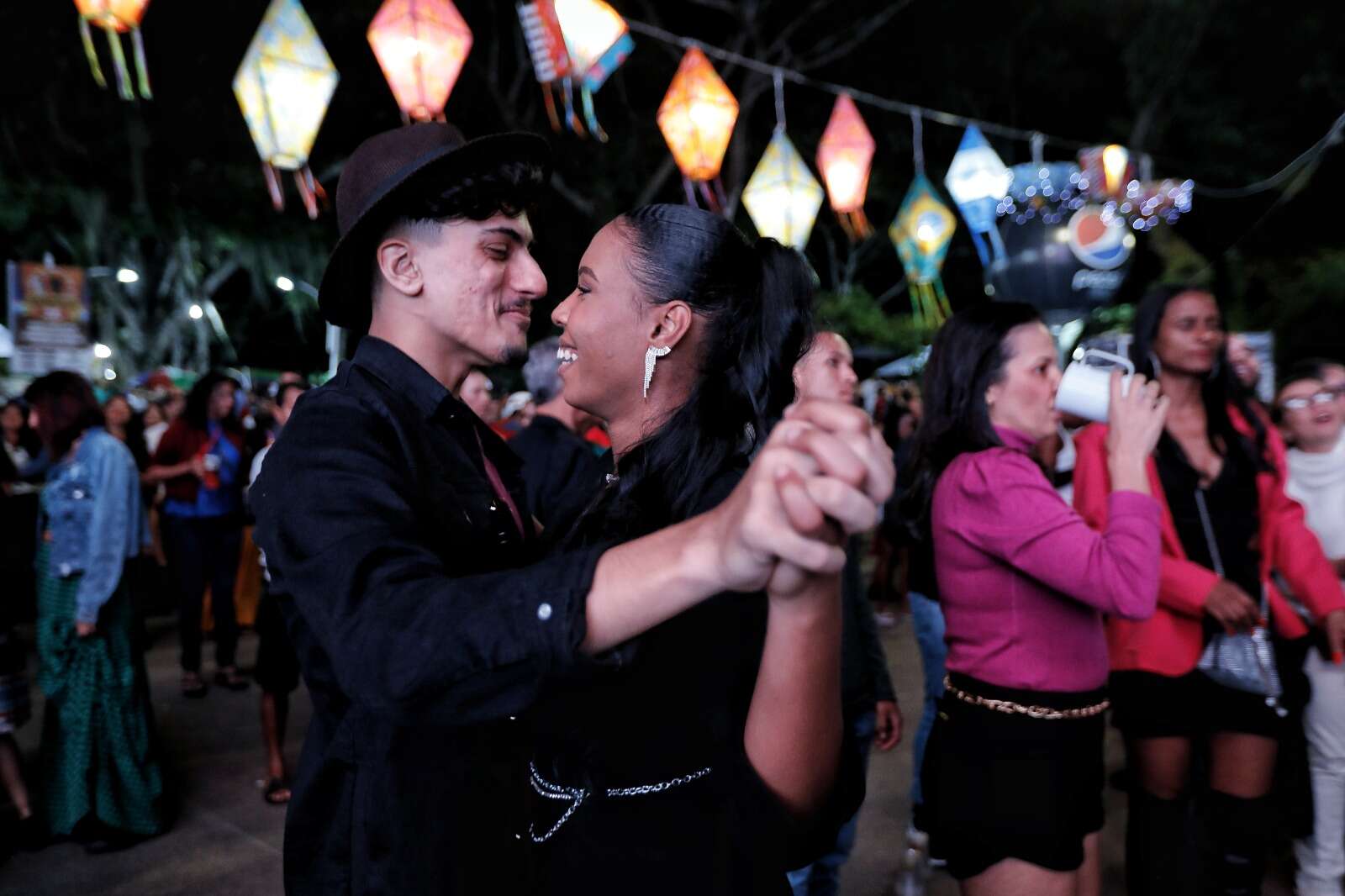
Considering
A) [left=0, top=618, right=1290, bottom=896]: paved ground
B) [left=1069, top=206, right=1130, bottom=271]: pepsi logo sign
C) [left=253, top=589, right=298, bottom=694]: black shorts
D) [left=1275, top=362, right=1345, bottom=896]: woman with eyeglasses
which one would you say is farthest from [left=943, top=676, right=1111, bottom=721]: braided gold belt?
[left=1069, top=206, right=1130, bottom=271]: pepsi logo sign

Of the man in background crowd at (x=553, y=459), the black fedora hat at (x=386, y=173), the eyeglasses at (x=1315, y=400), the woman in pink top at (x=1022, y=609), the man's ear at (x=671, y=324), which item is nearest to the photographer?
the black fedora hat at (x=386, y=173)

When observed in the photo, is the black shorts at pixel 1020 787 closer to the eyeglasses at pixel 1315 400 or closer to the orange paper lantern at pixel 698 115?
the eyeglasses at pixel 1315 400

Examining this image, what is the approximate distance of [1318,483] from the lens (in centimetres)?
344

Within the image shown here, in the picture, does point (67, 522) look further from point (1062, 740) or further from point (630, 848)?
point (1062, 740)

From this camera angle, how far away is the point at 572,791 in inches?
50.4

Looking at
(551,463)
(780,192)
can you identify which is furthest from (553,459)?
(780,192)

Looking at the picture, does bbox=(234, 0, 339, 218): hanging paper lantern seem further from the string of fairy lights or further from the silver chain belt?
the silver chain belt

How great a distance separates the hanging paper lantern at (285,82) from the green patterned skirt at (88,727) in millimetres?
3064

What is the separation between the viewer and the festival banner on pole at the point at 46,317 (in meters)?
10.9

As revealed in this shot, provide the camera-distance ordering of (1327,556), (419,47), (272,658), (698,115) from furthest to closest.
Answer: (698,115), (419,47), (272,658), (1327,556)

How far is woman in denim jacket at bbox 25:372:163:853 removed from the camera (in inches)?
147

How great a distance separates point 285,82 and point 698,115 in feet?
9.65

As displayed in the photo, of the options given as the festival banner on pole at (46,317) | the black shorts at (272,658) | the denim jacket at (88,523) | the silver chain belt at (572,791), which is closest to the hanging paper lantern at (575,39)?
the denim jacket at (88,523)

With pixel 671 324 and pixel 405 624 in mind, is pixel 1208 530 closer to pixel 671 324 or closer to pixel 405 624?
pixel 671 324
